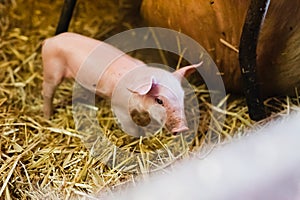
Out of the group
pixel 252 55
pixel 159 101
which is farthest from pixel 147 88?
pixel 252 55

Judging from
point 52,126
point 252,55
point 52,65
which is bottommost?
point 52,126

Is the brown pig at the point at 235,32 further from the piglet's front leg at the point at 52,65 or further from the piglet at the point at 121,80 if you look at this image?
the piglet's front leg at the point at 52,65

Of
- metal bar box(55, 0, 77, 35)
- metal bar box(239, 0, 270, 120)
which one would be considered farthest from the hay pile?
metal bar box(55, 0, 77, 35)

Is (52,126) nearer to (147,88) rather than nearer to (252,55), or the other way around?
(147,88)

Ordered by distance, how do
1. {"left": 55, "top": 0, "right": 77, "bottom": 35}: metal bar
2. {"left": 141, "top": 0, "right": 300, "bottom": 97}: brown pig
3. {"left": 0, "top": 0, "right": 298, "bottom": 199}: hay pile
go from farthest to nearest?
{"left": 55, "top": 0, "right": 77, "bottom": 35}: metal bar → {"left": 141, "top": 0, "right": 300, "bottom": 97}: brown pig → {"left": 0, "top": 0, "right": 298, "bottom": 199}: hay pile

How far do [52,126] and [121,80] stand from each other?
0.83ft

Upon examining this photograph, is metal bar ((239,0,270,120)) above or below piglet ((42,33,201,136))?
above

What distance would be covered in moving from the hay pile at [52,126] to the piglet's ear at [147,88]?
0.50ft

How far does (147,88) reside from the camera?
1.46 meters

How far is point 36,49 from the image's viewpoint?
197 centimetres

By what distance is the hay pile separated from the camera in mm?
1448

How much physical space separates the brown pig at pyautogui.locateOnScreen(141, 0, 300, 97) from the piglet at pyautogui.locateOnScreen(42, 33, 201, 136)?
6.1 inches

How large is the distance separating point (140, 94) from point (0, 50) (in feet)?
2.18

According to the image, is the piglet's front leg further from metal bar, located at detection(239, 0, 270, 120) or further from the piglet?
metal bar, located at detection(239, 0, 270, 120)
